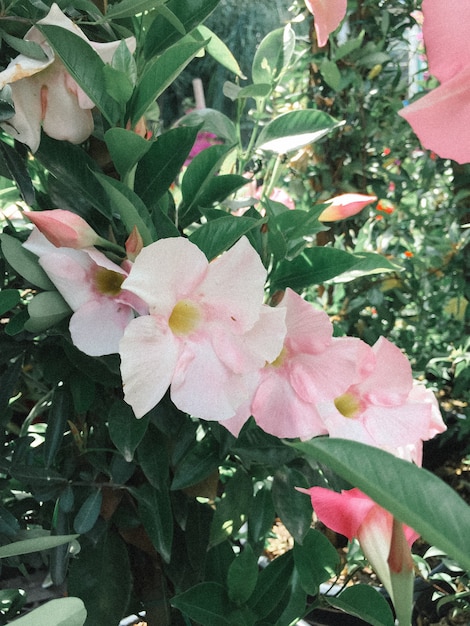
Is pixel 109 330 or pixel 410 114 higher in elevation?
pixel 410 114

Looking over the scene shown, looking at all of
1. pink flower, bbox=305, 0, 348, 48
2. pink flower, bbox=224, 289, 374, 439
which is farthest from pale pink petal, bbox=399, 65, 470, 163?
pink flower, bbox=224, 289, 374, 439

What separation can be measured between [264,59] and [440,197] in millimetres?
1202

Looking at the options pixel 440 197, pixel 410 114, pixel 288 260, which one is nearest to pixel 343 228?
pixel 440 197

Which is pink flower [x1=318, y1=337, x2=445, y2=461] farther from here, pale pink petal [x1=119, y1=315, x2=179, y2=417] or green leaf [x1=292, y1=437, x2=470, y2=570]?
green leaf [x1=292, y1=437, x2=470, y2=570]

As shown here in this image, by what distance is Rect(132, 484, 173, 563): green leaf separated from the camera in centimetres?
51

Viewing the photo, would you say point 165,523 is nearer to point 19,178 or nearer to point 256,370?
point 256,370

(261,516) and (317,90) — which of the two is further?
(317,90)

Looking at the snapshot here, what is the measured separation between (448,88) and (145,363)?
24cm

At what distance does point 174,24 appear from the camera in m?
0.41

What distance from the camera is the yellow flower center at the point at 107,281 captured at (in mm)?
436

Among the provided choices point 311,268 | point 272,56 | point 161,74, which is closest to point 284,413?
point 311,268

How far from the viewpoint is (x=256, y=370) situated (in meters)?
0.42

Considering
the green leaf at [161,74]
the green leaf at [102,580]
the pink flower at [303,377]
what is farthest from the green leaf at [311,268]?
the green leaf at [102,580]

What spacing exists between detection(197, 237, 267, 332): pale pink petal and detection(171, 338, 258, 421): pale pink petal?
3 cm
